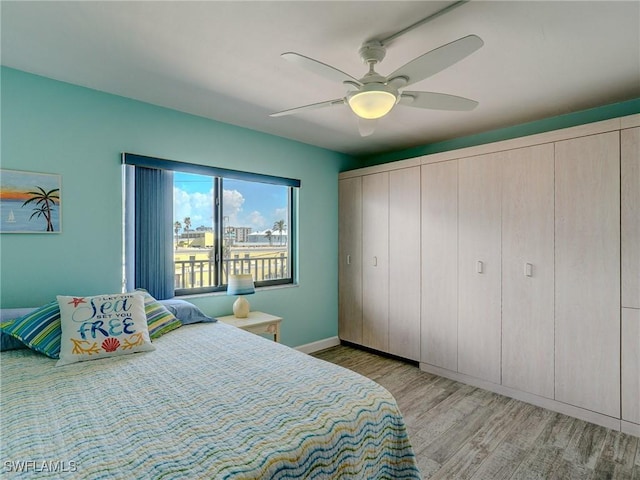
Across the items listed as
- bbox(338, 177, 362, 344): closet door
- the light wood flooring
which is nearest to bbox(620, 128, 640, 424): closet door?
the light wood flooring

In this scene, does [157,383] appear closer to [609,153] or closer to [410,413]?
[410,413]

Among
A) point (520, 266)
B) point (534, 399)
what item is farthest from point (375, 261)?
point (534, 399)

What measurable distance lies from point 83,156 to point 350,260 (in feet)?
9.69

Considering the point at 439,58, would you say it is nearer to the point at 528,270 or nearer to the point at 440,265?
the point at 528,270

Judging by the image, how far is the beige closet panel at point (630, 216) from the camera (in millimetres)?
2332

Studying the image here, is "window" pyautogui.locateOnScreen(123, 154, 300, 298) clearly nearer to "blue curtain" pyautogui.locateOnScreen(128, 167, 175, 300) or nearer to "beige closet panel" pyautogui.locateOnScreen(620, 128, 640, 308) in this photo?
"blue curtain" pyautogui.locateOnScreen(128, 167, 175, 300)

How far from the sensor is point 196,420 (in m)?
1.28

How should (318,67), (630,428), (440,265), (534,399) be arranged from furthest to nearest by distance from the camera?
(440,265)
(534,399)
(630,428)
(318,67)

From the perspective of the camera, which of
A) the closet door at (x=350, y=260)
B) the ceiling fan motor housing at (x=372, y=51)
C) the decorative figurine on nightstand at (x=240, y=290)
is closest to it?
the ceiling fan motor housing at (x=372, y=51)

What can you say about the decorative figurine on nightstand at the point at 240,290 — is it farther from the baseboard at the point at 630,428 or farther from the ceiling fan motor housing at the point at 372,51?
the baseboard at the point at 630,428

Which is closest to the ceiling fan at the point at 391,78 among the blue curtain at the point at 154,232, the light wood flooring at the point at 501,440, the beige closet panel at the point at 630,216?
the beige closet panel at the point at 630,216

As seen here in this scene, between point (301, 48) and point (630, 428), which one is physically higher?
point (301, 48)

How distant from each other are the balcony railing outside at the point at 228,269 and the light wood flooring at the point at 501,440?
5.79 feet

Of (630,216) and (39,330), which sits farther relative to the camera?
(630,216)
